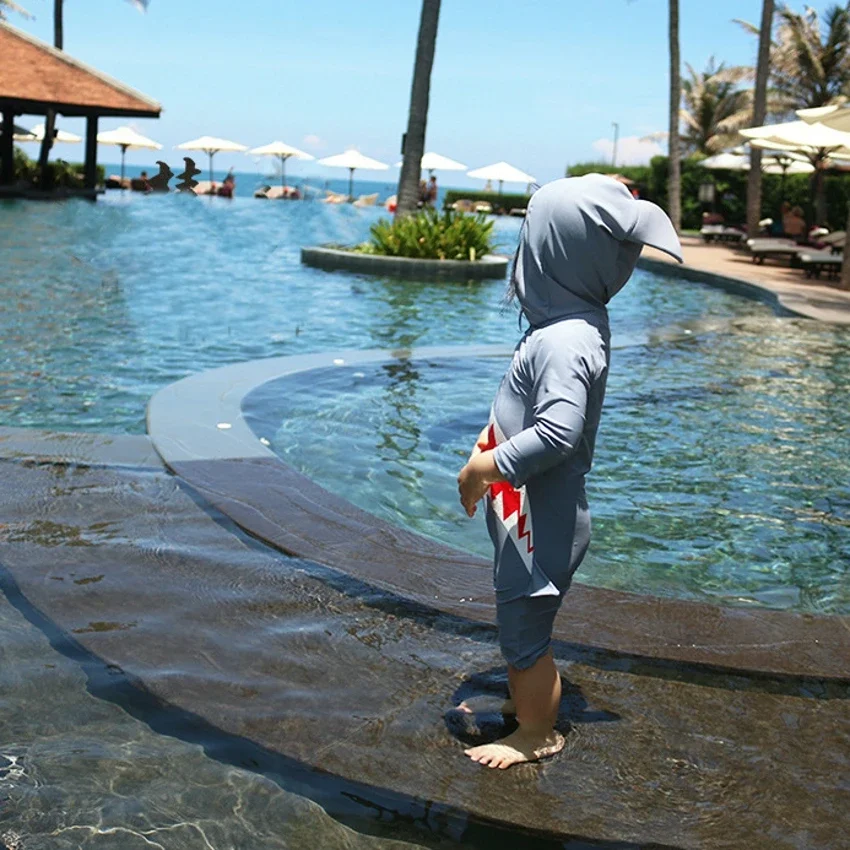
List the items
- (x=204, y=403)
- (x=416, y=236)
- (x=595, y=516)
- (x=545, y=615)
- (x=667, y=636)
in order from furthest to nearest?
(x=416, y=236)
(x=204, y=403)
(x=595, y=516)
(x=667, y=636)
(x=545, y=615)

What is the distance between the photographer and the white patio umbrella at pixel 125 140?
4284 cm

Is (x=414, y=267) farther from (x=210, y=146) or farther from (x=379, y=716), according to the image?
(x=210, y=146)

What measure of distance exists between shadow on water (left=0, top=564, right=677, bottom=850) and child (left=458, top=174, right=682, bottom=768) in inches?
9.5

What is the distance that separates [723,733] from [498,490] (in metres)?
0.94

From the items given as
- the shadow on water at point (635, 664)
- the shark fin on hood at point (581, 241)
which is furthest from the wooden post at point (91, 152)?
the shark fin on hood at point (581, 241)

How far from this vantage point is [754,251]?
23.0m

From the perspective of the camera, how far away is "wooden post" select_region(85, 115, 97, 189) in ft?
119

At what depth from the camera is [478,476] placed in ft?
8.46

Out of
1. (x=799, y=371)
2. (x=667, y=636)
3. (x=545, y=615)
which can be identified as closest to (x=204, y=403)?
(x=667, y=636)

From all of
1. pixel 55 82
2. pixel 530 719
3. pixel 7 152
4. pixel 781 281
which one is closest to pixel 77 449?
pixel 530 719

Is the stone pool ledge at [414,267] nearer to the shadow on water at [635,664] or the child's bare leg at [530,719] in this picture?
the shadow on water at [635,664]

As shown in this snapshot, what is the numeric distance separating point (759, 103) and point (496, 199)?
22.8 m

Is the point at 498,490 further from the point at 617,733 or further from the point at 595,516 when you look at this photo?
the point at 595,516

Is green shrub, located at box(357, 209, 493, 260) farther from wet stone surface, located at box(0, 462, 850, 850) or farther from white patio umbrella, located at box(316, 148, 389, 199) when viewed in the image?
white patio umbrella, located at box(316, 148, 389, 199)
